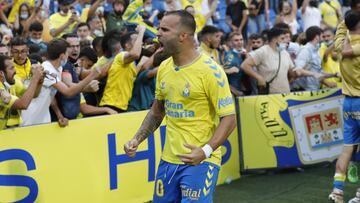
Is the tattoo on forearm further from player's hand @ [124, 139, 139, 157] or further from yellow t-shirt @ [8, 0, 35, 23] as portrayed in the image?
yellow t-shirt @ [8, 0, 35, 23]

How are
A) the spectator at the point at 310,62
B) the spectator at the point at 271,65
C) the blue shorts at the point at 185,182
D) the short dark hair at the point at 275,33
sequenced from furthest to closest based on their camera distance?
the spectator at the point at 310,62
the short dark hair at the point at 275,33
the spectator at the point at 271,65
the blue shorts at the point at 185,182

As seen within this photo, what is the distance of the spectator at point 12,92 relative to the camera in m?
6.42

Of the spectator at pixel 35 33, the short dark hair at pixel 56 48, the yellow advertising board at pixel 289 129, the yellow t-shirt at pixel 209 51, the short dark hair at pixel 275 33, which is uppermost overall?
the spectator at pixel 35 33

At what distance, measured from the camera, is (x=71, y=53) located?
26.9ft

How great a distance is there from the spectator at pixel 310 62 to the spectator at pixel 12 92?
487cm

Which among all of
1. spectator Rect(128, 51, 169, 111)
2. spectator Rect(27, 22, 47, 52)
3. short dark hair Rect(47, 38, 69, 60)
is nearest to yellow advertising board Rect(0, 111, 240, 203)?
spectator Rect(128, 51, 169, 111)

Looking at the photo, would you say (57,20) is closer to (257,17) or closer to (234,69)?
(234,69)

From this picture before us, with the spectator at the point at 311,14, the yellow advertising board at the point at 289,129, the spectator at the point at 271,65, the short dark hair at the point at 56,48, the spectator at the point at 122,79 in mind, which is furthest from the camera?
the spectator at the point at 311,14

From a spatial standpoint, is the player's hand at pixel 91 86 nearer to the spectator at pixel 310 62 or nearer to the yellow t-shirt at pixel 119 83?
the yellow t-shirt at pixel 119 83

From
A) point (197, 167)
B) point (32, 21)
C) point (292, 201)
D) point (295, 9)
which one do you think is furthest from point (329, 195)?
point (295, 9)

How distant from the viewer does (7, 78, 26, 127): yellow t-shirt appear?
6887mm

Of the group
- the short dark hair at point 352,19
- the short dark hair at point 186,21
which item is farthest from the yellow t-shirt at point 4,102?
the short dark hair at point 352,19

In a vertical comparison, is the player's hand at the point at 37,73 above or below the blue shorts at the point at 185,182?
above

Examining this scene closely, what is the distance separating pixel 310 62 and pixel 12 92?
17.2ft
